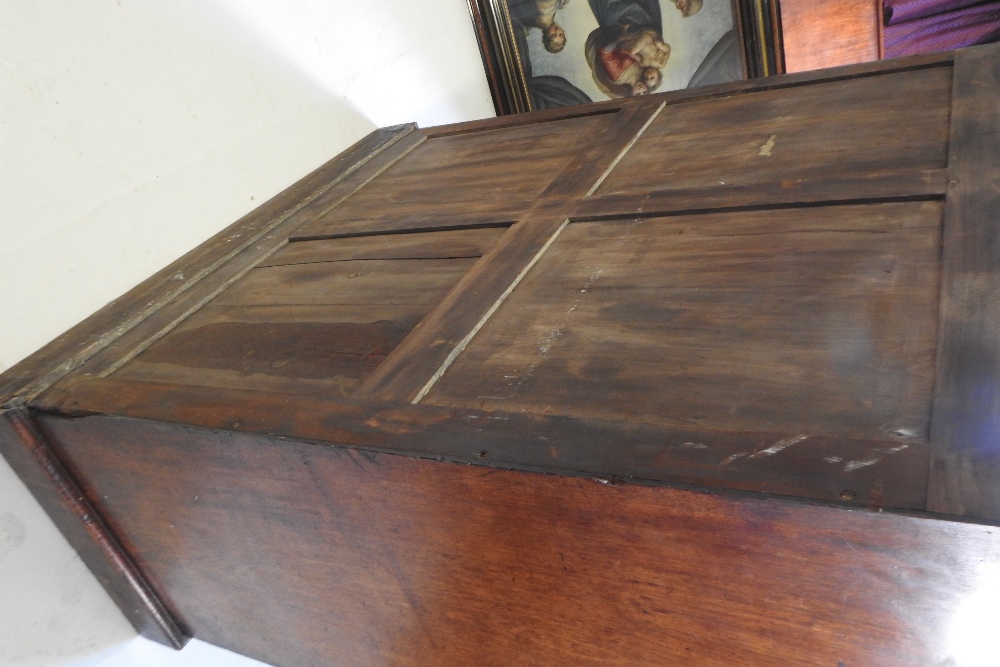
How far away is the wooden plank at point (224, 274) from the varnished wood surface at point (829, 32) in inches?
55.4

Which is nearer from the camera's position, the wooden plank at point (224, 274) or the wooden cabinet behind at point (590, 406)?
the wooden cabinet behind at point (590, 406)

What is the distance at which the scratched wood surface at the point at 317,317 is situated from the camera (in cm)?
139

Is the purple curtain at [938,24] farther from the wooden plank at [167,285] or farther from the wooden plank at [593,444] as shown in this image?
the wooden plank at [593,444]

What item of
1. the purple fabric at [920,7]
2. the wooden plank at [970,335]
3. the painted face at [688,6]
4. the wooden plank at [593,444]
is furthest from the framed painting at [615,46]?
the wooden plank at [593,444]

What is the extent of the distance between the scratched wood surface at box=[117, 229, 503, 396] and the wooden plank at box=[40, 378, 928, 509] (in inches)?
2.8

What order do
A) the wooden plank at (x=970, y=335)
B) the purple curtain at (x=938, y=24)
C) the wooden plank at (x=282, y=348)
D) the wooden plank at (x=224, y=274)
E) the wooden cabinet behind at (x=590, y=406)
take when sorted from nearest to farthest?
the wooden plank at (x=970, y=335) < the wooden cabinet behind at (x=590, y=406) < the wooden plank at (x=282, y=348) < the wooden plank at (x=224, y=274) < the purple curtain at (x=938, y=24)

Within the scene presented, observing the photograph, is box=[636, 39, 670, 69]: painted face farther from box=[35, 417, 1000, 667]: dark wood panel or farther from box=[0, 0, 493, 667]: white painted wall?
box=[35, 417, 1000, 667]: dark wood panel

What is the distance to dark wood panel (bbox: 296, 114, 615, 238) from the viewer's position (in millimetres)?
1859

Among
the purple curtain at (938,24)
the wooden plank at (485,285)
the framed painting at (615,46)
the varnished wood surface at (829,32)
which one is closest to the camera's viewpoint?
the wooden plank at (485,285)

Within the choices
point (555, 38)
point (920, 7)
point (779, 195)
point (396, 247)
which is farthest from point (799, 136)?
point (920, 7)

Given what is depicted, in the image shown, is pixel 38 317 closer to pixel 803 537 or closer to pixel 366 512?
pixel 366 512

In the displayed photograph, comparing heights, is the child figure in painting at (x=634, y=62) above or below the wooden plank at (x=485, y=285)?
below

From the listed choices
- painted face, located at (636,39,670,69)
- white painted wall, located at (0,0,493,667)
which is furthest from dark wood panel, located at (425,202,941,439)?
painted face, located at (636,39,670,69)

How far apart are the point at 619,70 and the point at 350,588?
250 centimetres
